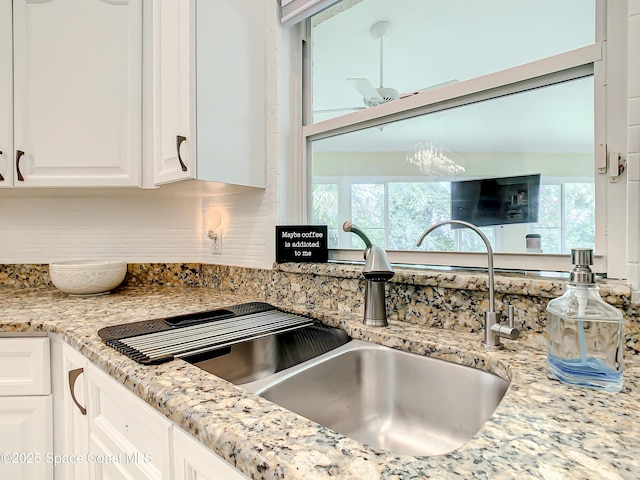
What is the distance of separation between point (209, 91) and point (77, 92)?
615 mm

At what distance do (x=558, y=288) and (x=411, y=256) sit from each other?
0.49 metres

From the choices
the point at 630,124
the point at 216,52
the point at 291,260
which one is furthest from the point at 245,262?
the point at 630,124

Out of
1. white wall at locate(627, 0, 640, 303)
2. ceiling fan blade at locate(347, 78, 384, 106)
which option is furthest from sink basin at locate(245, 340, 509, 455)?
ceiling fan blade at locate(347, 78, 384, 106)

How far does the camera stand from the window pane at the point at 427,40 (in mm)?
964

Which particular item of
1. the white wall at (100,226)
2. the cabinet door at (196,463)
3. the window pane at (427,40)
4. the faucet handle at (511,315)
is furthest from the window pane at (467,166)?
the cabinet door at (196,463)

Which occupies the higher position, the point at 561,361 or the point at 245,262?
the point at 245,262

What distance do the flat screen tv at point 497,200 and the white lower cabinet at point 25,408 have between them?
1.36 metres

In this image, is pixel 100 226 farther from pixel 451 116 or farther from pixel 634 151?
pixel 634 151

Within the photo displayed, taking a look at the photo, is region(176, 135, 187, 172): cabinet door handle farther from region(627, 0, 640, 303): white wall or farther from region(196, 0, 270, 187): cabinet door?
region(627, 0, 640, 303): white wall

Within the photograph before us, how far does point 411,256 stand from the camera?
3.95 feet

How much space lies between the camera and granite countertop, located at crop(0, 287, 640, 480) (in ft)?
1.27

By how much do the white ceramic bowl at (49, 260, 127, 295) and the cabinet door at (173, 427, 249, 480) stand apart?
1.13 metres

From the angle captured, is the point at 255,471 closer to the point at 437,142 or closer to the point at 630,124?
the point at 630,124

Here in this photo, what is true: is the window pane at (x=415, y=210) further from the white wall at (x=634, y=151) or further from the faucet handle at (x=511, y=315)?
the white wall at (x=634, y=151)
